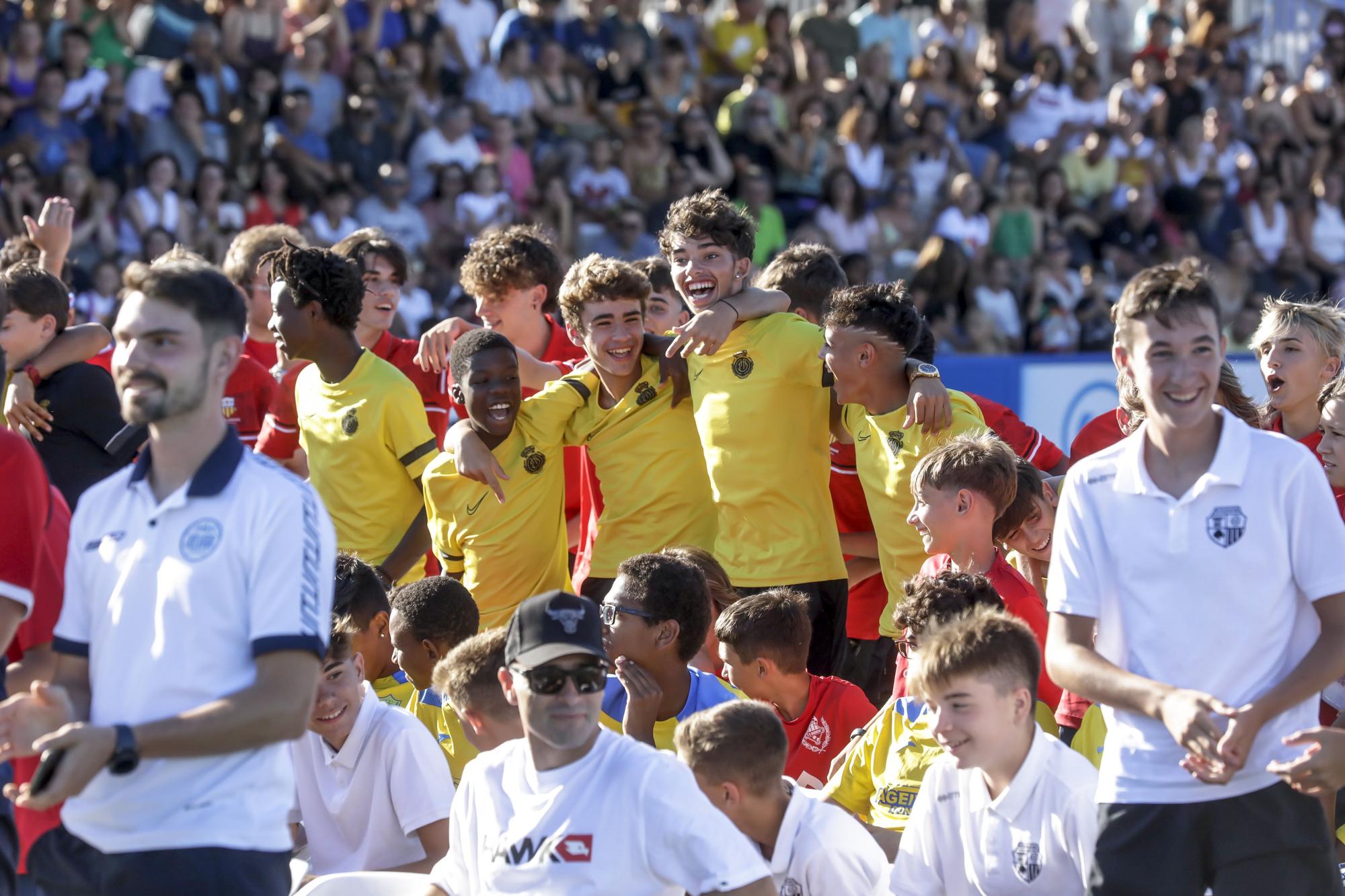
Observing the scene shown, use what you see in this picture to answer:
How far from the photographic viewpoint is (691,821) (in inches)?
143

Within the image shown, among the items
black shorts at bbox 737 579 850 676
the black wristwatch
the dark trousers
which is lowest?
black shorts at bbox 737 579 850 676

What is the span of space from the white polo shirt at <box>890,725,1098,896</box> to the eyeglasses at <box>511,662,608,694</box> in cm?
96

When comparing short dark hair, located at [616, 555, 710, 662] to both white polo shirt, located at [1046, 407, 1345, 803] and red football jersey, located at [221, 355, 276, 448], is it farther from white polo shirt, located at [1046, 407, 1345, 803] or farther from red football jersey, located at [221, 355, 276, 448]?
red football jersey, located at [221, 355, 276, 448]

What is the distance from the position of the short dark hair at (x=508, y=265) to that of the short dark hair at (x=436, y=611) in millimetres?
1780

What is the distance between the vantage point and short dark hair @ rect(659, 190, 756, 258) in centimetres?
630

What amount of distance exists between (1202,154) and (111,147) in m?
11.1

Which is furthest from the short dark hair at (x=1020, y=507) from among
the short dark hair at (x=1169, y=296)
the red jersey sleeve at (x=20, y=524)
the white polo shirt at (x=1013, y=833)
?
the red jersey sleeve at (x=20, y=524)

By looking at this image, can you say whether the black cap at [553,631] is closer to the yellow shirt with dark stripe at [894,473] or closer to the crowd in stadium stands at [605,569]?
the crowd in stadium stands at [605,569]

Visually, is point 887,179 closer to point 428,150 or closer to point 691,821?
point 428,150

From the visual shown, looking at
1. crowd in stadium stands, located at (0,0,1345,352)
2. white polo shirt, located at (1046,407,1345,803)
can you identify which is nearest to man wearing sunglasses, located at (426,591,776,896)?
white polo shirt, located at (1046,407,1345,803)

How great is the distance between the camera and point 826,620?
6.39 metres

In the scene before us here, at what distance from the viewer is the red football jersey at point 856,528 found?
6699 millimetres

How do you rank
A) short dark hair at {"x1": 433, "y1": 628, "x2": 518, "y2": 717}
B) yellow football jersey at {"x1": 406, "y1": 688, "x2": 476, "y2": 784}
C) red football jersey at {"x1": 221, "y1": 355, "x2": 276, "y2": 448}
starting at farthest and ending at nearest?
red football jersey at {"x1": 221, "y1": 355, "x2": 276, "y2": 448}
yellow football jersey at {"x1": 406, "y1": 688, "x2": 476, "y2": 784}
short dark hair at {"x1": 433, "y1": 628, "x2": 518, "y2": 717}

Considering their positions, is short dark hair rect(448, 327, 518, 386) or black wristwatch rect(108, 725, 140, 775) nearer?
black wristwatch rect(108, 725, 140, 775)
